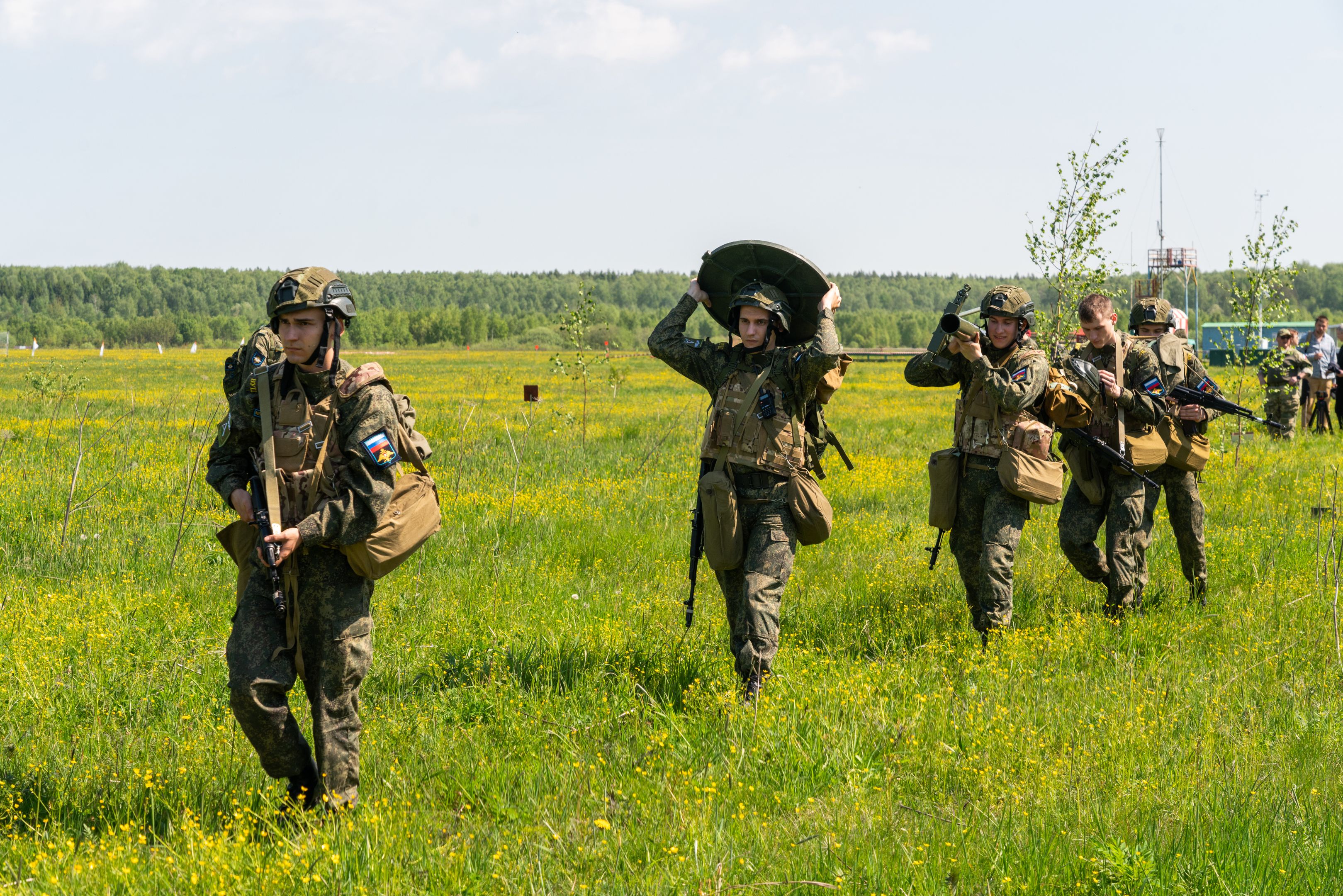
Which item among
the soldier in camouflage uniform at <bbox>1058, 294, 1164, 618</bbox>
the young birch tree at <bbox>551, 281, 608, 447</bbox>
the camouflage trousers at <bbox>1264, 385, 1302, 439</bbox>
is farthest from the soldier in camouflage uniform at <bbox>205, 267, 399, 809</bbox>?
the camouflage trousers at <bbox>1264, 385, 1302, 439</bbox>

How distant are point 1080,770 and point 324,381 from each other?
141 inches

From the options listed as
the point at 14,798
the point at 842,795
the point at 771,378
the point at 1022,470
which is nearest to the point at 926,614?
the point at 1022,470

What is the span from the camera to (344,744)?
4.35 metres

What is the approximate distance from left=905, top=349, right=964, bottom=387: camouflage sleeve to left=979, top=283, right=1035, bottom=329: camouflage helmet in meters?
0.32

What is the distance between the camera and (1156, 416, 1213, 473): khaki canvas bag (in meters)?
7.69

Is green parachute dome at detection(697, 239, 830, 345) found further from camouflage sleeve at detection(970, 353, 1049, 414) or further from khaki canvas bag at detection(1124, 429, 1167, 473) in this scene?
khaki canvas bag at detection(1124, 429, 1167, 473)

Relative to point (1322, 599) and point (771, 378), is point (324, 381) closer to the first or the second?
point (771, 378)

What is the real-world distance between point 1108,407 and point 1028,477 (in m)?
1.52

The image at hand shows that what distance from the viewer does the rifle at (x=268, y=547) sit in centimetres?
396

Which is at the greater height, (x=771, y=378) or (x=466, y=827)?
(x=771, y=378)

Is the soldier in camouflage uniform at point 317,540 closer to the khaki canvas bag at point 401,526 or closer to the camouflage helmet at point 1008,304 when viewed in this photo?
the khaki canvas bag at point 401,526

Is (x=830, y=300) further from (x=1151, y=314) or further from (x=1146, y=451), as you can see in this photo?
(x=1151, y=314)

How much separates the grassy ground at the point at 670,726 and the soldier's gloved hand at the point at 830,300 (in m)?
1.95

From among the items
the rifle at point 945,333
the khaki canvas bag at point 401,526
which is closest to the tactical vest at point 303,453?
the khaki canvas bag at point 401,526
